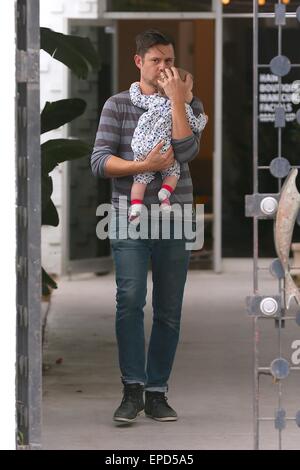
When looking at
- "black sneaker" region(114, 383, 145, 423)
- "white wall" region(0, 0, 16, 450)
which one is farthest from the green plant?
"white wall" region(0, 0, 16, 450)

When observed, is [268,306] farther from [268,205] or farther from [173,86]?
[173,86]

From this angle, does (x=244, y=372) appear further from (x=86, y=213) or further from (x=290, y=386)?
(x=86, y=213)

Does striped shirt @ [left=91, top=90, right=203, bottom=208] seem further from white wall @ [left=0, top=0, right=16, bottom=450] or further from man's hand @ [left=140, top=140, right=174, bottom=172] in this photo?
white wall @ [left=0, top=0, right=16, bottom=450]

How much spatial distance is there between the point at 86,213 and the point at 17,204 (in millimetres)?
8842

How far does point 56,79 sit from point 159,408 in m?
6.89

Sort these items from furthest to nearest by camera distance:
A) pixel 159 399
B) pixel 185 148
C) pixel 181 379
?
pixel 181 379 < pixel 159 399 < pixel 185 148

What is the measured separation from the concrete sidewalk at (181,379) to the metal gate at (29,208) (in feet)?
4.95

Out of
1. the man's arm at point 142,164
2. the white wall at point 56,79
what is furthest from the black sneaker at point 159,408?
the white wall at point 56,79

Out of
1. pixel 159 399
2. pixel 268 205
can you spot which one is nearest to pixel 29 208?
pixel 268 205

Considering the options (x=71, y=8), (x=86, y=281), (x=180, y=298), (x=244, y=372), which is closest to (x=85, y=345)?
(x=244, y=372)

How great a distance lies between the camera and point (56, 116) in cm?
847

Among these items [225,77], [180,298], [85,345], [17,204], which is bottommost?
[85,345]

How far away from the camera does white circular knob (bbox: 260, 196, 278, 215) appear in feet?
16.9

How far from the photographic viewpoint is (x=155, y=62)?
22.1 ft
